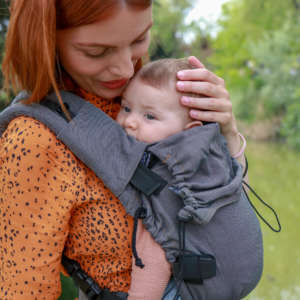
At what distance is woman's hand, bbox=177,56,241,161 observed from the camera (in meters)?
1.43

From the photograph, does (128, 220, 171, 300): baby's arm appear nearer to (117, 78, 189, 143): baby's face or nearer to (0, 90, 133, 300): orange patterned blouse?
(0, 90, 133, 300): orange patterned blouse

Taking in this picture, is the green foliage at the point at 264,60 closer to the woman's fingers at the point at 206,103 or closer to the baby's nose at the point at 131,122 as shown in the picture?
the woman's fingers at the point at 206,103

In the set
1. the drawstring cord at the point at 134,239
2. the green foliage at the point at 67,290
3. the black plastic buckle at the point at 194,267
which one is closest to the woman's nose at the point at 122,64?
the drawstring cord at the point at 134,239

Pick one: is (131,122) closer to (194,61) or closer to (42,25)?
(194,61)

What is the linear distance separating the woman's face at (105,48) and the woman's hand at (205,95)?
0.69 ft

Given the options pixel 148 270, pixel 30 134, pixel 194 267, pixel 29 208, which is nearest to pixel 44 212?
pixel 29 208

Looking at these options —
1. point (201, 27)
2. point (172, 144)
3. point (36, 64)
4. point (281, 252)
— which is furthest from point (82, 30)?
point (201, 27)

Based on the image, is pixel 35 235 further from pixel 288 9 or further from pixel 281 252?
pixel 288 9

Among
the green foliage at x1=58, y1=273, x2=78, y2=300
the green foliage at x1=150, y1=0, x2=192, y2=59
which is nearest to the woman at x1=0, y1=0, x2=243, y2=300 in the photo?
the green foliage at x1=58, y1=273, x2=78, y2=300

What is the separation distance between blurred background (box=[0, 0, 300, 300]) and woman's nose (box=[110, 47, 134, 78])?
3.29 m

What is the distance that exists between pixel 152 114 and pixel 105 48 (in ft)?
1.11

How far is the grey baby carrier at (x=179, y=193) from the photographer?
1202 millimetres

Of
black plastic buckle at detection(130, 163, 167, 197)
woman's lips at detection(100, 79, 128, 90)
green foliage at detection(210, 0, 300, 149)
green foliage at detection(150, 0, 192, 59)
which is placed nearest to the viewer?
black plastic buckle at detection(130, 163, 167, 197)

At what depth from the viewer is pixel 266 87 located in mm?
15914
